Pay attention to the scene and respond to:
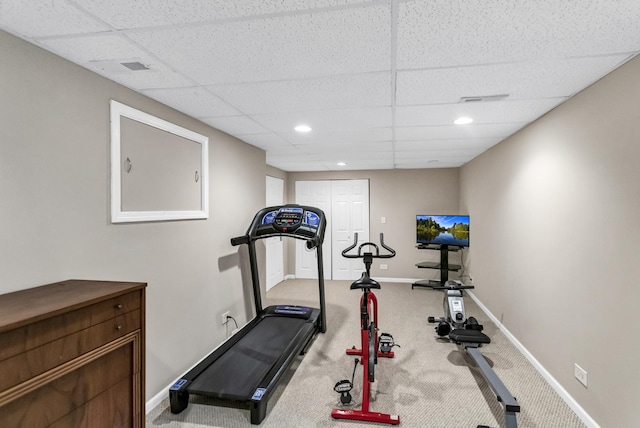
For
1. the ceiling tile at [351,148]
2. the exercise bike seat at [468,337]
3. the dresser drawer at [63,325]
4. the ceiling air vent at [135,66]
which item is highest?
the ceiling tile at [351,148]

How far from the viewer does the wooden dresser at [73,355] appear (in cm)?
116

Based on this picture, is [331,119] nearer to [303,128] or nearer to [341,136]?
[303,128]

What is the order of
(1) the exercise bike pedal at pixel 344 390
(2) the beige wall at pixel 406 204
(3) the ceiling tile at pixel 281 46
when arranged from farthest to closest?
(2) the beige wall at pixel 406 204
(1) the exercise bike pedal at pixel 344 390
(3) the ceiling tile at pixel 281 46

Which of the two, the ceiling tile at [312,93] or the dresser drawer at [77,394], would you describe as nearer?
the dresser drawer at [77,394]

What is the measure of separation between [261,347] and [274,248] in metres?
3.37

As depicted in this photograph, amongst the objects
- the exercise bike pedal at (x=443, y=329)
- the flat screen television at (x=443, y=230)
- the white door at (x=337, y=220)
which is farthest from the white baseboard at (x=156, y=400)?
the flat screen television at (x=443, y=230)

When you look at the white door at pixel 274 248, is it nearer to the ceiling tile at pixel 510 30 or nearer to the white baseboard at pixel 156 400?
the white baseboard at pixel 156 400

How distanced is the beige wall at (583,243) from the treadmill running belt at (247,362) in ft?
7.38

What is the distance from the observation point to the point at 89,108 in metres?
A: 1.93

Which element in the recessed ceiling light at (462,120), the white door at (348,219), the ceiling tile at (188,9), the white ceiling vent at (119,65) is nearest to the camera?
the ceiling tile at (188,9)

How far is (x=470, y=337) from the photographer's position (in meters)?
3.21

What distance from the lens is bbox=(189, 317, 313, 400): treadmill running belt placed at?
234 centimetres

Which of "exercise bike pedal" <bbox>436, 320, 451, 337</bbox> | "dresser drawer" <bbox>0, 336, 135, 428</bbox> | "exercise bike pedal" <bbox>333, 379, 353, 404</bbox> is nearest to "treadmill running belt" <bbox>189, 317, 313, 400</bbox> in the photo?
"exercise bike pedal" <bbox>333, 379, 353, 404</bbox>

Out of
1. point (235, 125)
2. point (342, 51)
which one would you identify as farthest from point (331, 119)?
point (342, 51)
